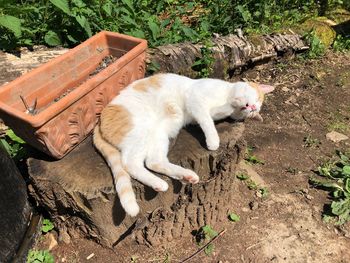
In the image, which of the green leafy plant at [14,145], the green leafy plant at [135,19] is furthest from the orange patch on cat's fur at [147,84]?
the green leafy plant at [14,145]

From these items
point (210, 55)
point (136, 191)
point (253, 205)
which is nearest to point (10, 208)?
point (136, 191)

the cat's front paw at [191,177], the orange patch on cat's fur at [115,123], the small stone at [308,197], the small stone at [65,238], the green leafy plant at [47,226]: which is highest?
the orange patch on cat's fur at [115,123]

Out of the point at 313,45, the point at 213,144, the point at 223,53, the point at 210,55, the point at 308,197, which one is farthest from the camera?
the point at 313,45

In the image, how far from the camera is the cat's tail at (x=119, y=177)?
6.85 feet

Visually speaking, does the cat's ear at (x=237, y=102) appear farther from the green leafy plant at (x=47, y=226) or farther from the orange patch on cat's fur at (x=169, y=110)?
the green leafy plant at (x=47, y=226)

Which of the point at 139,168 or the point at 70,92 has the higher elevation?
the point at 70,92

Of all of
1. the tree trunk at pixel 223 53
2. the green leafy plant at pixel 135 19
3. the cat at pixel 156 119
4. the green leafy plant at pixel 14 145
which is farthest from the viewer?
the tree trunk at pixel 223 53

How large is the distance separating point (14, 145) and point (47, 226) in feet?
2.36

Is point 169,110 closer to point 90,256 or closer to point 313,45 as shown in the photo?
point 90,256

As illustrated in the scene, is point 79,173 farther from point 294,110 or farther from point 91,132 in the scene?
point 294,110

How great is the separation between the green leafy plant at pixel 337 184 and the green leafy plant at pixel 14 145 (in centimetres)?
251

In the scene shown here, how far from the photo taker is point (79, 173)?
2.25 m

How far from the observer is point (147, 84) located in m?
2.69

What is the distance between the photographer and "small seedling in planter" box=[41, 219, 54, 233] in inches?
109
